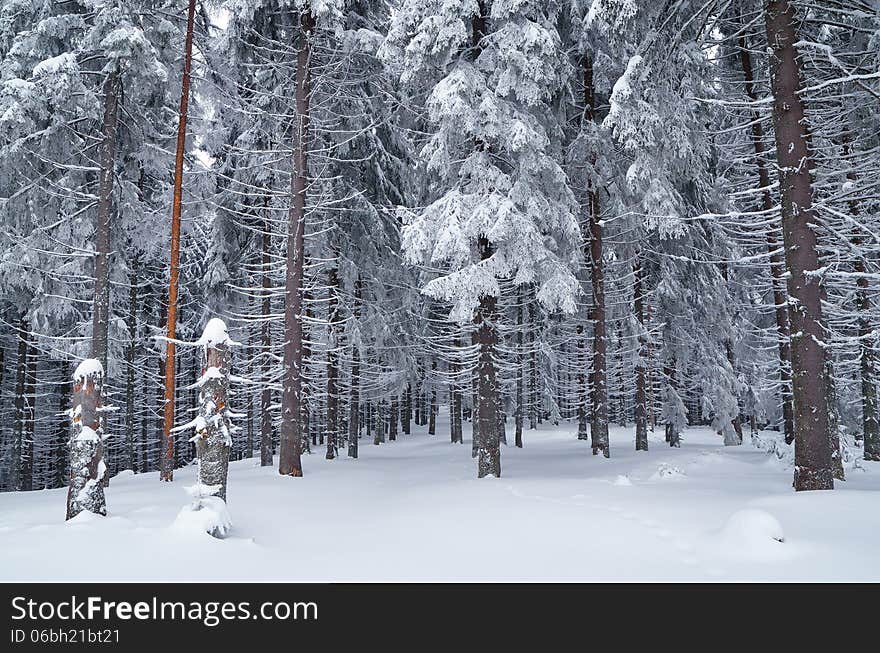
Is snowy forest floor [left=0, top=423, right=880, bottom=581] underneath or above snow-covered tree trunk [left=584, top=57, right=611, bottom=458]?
underneath

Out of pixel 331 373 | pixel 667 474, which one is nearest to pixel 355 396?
pixel 331 373

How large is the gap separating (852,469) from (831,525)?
7826 mm

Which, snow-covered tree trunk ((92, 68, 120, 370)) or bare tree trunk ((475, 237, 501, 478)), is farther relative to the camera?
snow-covered tree trunk ((92, 68, 120, 370))

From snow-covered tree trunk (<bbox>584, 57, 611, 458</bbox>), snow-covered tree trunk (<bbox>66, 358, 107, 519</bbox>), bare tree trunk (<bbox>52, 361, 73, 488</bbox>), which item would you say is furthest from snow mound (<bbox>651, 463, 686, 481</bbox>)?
bare tree trunk (<bbox>52, 361, 73, 488</bbox>)

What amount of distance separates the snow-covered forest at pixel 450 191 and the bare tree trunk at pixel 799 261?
0.04m

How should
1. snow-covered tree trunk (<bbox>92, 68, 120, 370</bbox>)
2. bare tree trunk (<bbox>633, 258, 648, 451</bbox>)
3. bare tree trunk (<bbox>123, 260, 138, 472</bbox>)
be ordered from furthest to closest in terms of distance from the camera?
bare tree trunk (<bbox>123, 260, 138, 472</bbox>)
bare tree trunk (<bbox>633, 258, 648, 451</bbox>)
snow-covered tree trunk (<bbox>92, 68, 120, 370</bbox>)

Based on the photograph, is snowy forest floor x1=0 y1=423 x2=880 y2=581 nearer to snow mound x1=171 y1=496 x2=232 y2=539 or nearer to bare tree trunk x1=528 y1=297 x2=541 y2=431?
snow mound x1=171 y1=496 x2=232 y2=539

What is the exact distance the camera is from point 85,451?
716 cm

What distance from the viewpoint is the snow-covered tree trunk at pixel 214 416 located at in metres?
7.05

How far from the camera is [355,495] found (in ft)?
36.7

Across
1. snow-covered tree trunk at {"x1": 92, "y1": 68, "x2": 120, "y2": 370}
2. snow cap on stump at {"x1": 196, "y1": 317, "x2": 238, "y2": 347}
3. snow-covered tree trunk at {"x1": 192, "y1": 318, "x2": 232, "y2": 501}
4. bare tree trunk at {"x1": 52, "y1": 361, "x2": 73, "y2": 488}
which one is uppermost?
snow-covered tree trunk at {"x1": 92, "y1": 68, "x2": 120, "y2": 370}

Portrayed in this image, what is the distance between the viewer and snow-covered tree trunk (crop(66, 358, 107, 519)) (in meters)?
7.11

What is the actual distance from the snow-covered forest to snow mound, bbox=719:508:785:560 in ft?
0.28
